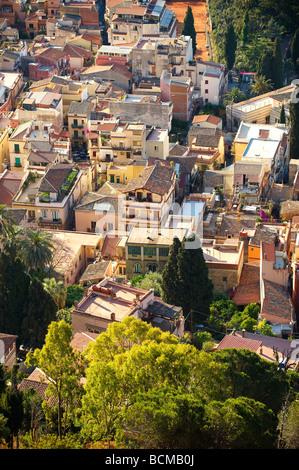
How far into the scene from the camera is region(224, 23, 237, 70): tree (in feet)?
276

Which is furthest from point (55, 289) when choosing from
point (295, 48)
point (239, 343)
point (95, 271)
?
point (295, 48)

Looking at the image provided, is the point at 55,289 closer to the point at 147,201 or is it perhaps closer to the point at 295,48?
the point at 147,201

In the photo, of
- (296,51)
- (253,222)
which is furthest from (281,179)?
(296,51)

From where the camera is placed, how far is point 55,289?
4906cm

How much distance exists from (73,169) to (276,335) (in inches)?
832

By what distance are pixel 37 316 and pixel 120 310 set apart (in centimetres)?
456

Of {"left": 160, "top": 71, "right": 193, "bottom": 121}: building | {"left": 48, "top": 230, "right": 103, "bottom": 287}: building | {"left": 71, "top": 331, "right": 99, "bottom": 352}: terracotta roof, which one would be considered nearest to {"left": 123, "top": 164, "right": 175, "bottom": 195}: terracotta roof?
{"left": 48, "top": 230, "right": 103, "bottom": 287}: building

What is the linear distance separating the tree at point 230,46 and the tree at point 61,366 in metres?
55.9

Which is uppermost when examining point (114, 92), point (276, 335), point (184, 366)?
point (114, 92)

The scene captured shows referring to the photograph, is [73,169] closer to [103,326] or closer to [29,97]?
[29,97]

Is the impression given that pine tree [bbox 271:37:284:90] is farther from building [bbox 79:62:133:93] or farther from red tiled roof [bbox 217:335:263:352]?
red tiled roof [bbox 217:335:263:352]

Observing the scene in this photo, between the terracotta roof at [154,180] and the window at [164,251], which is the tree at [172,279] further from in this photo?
the terracotta roof at [154,180]

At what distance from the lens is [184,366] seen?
33719 mm

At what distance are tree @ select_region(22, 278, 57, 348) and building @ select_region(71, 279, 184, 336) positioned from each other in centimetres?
206
